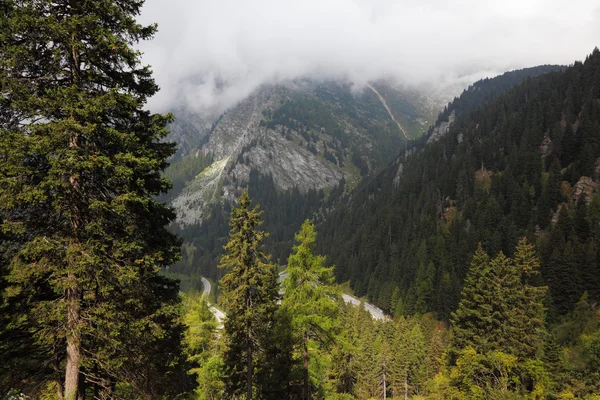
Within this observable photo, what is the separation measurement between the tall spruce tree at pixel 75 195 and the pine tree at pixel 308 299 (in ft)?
29.8

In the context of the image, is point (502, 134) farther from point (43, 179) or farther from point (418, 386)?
point (43, 179)

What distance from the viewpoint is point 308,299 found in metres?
17.8

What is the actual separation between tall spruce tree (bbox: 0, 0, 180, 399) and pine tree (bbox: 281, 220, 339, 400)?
357 inches

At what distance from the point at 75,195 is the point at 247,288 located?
12263 mm

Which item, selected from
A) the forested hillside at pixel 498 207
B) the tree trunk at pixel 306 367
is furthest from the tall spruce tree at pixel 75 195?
the forested hillside at pixel 498 207

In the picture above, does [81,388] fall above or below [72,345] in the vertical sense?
below

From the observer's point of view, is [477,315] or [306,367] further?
[477,315]

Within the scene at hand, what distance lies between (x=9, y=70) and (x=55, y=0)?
2.31m

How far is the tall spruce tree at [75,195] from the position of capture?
7.70 metres

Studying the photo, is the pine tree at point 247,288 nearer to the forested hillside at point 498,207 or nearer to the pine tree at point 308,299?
the pine tree at point 308,299

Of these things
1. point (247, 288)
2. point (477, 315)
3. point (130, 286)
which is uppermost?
point (247, 288)

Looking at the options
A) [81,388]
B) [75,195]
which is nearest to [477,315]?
[81,388]

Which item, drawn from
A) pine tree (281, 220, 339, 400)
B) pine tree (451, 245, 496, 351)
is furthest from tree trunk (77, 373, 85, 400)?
pine tree (451, 245, 496, 351)

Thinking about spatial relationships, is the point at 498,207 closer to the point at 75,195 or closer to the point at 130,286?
the point at 130,286
